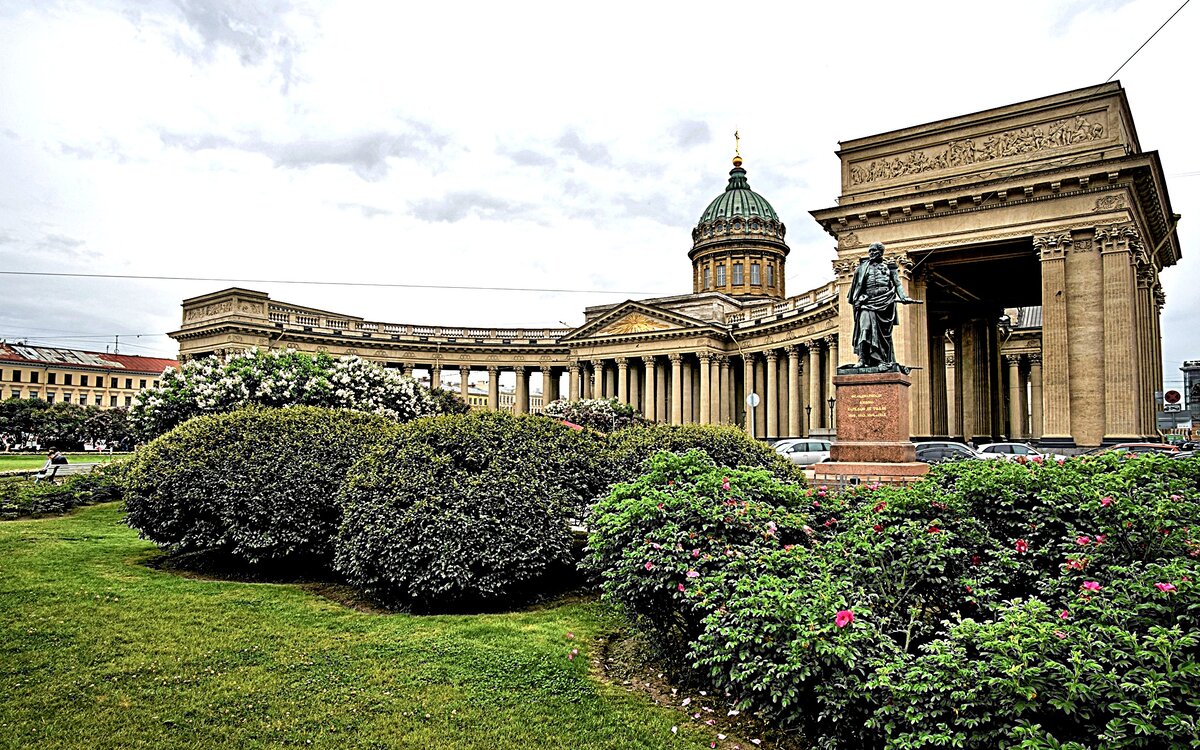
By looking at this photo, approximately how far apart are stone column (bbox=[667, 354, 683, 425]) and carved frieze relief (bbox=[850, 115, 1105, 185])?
30422mm

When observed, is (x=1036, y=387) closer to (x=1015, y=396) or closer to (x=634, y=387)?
(x=1015, y=396)

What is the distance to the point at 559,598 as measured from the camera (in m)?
10.3

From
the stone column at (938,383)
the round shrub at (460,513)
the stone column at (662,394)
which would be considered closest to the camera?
the round shrub at (460,513)

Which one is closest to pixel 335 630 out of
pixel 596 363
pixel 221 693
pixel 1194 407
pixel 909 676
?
pixel 221 693

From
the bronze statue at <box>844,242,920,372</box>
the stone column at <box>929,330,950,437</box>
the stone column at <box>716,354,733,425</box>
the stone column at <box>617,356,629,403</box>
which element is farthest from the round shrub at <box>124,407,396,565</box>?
the stone column at <box>617,356,629,403</box>

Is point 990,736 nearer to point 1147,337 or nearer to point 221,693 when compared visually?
point 221,693

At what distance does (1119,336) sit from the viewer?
2297cm

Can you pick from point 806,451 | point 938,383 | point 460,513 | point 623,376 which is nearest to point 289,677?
point 460,513

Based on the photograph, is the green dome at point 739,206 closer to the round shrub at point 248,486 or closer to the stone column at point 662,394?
the stone column at point 662,394

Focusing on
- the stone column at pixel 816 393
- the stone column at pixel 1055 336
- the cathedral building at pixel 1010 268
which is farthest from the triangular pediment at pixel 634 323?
the stone column at pixel 1055 336

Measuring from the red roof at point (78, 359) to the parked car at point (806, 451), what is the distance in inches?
3290

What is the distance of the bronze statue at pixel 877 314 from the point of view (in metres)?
14.9

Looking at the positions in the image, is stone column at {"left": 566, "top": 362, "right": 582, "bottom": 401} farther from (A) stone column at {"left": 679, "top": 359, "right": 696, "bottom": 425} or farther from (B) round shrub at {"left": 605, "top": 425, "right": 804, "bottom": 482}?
(B) round shrub at {"left": 605, "top": 425, "right": 804, "bottom": 482}

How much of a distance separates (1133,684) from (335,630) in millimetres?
7517
